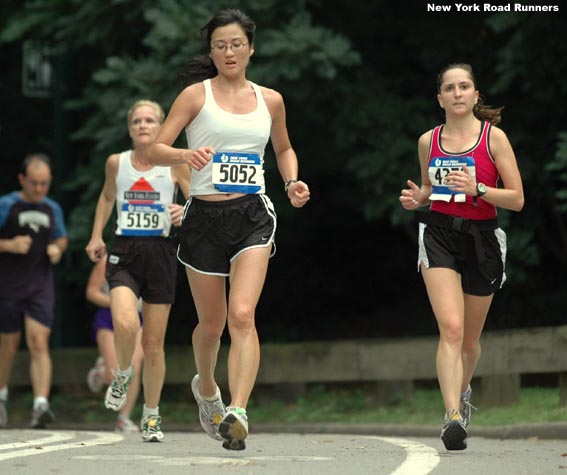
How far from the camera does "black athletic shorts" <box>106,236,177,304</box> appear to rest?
10.5 meters

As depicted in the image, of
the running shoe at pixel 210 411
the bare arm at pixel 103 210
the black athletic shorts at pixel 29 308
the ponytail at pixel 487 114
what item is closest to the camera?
the running shoe at pixel 210 411

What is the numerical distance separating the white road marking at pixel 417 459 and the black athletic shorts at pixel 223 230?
1364 millimetres

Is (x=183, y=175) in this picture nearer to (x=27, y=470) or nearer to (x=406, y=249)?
(x=27, y=470)

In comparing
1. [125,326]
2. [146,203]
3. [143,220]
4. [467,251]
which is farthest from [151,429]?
[467,251]

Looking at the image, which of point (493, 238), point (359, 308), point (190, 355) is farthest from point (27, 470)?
point (359, 308)

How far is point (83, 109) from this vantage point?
14.5 metres

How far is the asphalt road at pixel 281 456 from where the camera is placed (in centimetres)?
742

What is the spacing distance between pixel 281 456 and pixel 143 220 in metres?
2.75

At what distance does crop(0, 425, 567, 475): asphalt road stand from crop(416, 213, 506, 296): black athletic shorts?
95cm

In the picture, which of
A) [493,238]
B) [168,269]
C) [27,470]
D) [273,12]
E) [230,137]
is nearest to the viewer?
[27,470]

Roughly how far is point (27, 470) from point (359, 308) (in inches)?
445

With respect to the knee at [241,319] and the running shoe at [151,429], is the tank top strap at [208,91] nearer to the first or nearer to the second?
the knee at [241,319]

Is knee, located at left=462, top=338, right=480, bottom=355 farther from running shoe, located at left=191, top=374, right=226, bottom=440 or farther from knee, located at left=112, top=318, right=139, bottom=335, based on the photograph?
knee, located at left=112, top=318, right=139, bottom=335

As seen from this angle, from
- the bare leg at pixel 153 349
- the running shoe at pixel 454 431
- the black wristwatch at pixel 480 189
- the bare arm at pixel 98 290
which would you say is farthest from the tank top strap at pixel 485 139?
the bare arm at pixel 98 290
